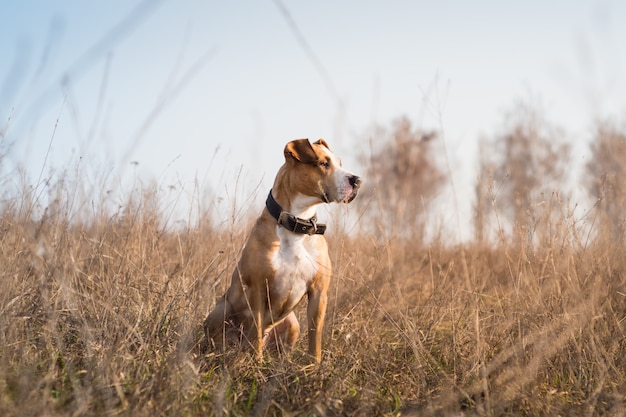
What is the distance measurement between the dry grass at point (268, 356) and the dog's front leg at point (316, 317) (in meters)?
0.09

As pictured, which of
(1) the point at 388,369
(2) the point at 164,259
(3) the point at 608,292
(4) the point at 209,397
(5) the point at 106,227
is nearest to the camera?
(4) the point at 209,397

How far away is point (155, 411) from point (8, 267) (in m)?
1.45

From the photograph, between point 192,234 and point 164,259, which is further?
point 164,259

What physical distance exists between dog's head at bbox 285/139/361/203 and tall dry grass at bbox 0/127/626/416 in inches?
22.8

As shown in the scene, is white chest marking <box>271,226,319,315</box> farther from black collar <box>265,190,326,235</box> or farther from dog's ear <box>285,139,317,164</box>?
dog's ear <box>285,139,317,164</box>

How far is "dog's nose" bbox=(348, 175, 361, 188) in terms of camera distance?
4.00m

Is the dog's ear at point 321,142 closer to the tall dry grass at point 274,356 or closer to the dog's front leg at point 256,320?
the tall dry grass at point 274,356

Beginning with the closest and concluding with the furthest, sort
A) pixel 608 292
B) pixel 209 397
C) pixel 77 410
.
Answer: pixel 77 410, pixel 209 397, pixel 608 292

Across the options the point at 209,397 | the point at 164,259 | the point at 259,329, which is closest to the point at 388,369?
the point at 259,329

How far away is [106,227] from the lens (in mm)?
4578

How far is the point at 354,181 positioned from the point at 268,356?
4.23 ft

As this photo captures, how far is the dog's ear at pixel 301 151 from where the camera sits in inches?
162

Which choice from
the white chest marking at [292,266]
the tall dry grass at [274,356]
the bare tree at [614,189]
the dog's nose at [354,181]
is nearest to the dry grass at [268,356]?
the tall dry grass at [274,356]

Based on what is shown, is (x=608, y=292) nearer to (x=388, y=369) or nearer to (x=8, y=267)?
(x=388, y=369)
